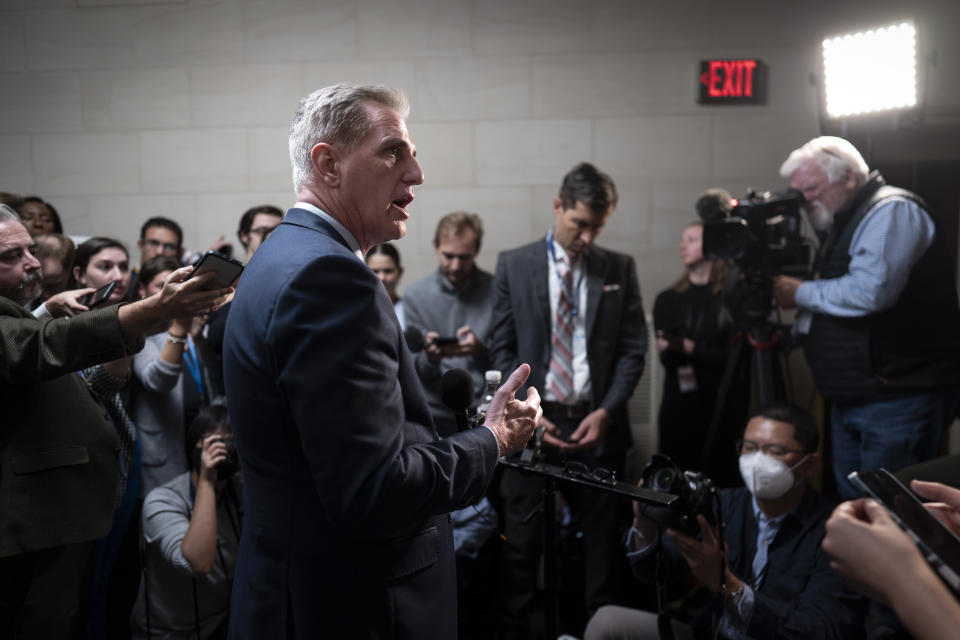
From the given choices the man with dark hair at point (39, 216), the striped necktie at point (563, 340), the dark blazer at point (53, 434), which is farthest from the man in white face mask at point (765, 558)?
the man with dark hair at point (39, 216)

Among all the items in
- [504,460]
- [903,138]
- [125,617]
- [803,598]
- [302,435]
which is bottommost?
[125,617]

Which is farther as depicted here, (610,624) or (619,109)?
(619,109)

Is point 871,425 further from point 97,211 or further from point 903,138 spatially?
point 97,211

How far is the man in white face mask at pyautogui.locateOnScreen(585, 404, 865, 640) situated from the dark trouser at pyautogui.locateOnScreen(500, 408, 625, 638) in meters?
0.55

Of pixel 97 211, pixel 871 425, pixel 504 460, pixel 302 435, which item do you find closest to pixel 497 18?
pixel 97 211

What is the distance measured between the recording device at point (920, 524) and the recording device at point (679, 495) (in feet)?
2.23

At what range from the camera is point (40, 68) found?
4328 millimetres

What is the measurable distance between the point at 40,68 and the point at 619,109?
327 centimetres

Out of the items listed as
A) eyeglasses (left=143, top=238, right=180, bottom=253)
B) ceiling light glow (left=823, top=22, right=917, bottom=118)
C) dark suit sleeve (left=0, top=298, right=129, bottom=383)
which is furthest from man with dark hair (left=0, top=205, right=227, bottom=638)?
ceiling light glow (left=823, top=22, right=917, bottom=118)

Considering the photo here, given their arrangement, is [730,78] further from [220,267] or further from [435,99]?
[220,267]

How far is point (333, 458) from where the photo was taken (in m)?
1.02

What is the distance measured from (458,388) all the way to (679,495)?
0.64 metres

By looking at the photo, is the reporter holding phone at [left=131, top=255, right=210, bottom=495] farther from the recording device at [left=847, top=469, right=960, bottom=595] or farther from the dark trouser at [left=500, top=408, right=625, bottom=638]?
the recording device at [left=847, top=469, right=960, bottom=595]

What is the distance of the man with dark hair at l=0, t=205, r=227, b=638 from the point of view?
1563 mm
